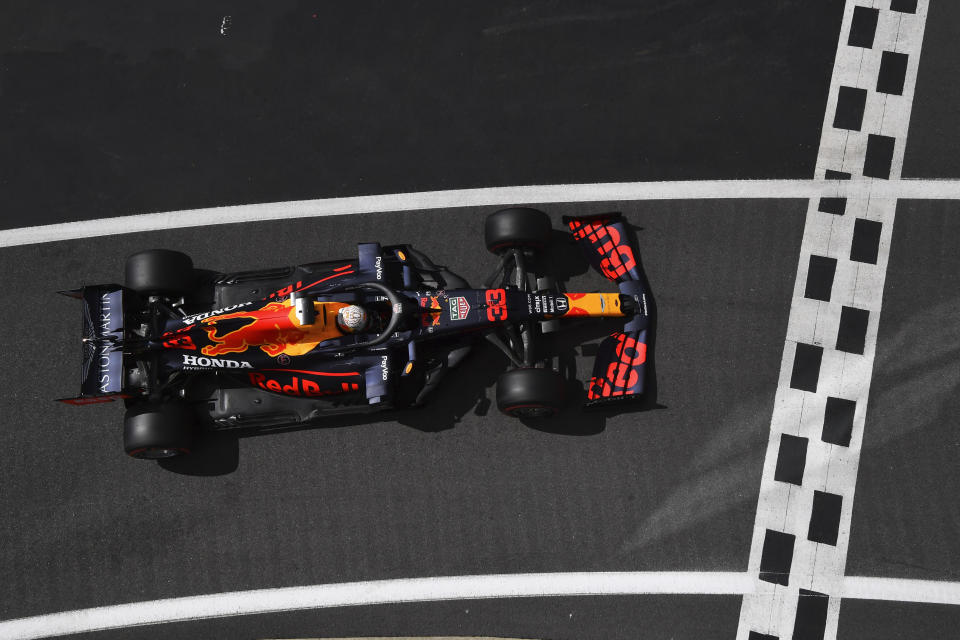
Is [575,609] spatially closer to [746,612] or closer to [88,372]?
[746,612]

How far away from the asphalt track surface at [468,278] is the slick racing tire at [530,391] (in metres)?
0.70

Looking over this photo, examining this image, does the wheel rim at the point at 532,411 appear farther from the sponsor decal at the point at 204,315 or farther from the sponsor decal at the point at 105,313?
the sponsor decal at the point at 105,313

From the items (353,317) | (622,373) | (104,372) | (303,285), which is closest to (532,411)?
(622,373)

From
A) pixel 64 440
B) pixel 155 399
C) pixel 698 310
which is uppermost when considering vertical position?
pixel 698 310

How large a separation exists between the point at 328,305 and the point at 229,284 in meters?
1.86

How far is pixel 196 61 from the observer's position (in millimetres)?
10727

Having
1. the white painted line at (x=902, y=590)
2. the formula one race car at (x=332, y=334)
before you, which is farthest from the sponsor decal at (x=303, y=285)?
the white painted line at (x=902, y=590)

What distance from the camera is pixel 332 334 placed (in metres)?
8.41

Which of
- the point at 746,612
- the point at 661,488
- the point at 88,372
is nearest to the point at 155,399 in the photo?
the point at 88,372

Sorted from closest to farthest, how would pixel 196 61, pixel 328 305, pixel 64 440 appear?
pixel 328 305
pixel 64 440
pixel 196 61

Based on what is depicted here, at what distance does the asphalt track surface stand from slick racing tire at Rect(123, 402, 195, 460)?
71 cm

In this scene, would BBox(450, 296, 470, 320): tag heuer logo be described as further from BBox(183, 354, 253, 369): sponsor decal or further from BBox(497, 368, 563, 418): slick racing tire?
BBox(183, 354, 253, 369): sponsor decal

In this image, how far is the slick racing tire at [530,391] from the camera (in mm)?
8492

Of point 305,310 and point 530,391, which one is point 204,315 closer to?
point 305,310
